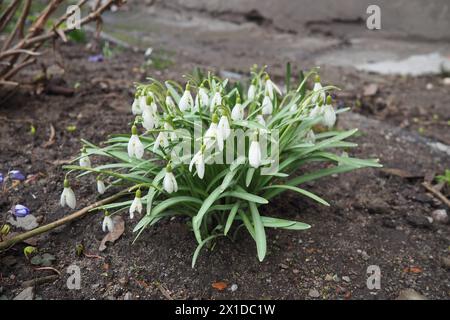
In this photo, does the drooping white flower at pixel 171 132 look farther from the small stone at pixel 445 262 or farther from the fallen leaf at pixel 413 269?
the small stone at pixel 445 262

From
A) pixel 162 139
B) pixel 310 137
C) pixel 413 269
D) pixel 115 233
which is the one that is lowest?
pixel 413 269

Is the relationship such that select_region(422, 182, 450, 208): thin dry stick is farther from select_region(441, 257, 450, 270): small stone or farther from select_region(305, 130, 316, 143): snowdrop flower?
select_region(305, 130, 316, 143): snowdrop flower

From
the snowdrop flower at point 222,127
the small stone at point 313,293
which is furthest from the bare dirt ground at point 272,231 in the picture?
the snowdrop flower at point 222,127

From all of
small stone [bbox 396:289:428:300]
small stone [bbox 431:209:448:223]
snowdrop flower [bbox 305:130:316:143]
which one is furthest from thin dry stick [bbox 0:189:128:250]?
small stone [bbox 431:209:448:223]

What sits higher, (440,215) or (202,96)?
(202,96)

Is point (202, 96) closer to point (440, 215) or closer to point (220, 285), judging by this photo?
point (220, 285)

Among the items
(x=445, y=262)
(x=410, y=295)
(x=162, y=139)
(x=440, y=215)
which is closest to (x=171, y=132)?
(x=162, y=139)

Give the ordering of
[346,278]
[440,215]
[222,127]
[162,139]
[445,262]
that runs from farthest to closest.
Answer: [440,215] → [445,262] → [346,278] → [162,139] → [222,127]
